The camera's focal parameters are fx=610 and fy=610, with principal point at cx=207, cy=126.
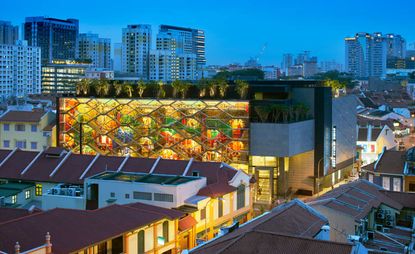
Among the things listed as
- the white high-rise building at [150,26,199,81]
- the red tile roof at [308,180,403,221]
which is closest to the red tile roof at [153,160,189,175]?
the red tile roof at [308,180,403,221]

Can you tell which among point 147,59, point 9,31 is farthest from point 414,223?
point 9,31

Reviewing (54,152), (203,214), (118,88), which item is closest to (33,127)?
(118,88)

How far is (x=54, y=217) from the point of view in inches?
818

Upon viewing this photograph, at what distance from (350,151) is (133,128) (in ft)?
59.0

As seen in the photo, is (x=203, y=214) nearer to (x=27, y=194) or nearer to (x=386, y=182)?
(x=27, y=194)

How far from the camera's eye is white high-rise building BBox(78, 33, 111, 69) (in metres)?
184

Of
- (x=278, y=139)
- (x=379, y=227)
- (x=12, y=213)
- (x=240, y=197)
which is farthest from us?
Answer: (x=278, y=139)

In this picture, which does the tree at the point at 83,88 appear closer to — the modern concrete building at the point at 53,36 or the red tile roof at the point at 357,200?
the red tile roof at the point at 357,200

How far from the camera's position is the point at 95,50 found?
18750 centimetres

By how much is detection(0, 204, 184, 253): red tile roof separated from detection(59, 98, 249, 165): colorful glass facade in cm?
1893

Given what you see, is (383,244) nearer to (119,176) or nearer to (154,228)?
(154,228)

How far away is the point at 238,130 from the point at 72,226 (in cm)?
2257

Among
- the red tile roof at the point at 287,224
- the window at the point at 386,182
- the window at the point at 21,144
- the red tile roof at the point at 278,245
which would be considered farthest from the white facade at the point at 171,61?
the red tile roof at the point at 278,245

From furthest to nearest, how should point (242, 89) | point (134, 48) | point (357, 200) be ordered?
point (134, 48)
point (242, 89)
point (357, 200)
